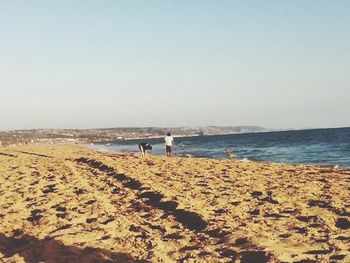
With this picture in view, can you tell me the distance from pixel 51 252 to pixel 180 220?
239 centimetres

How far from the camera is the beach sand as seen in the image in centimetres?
557

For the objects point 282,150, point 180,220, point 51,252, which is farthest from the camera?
point 282,150

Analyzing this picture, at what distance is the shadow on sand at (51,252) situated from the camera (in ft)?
18.4

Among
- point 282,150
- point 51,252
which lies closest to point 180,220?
point 51,252

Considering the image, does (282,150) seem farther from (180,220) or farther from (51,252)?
(51,252)

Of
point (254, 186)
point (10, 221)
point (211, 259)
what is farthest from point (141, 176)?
point (211, 259)

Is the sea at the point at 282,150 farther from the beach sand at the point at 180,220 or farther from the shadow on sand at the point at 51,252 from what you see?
the shadow on sand at the point at 51,252

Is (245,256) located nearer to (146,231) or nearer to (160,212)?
(146,231)

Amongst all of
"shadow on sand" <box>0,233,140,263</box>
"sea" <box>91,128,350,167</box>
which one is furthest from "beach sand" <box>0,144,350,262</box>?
"sea" <box>91,128,350,167</box>

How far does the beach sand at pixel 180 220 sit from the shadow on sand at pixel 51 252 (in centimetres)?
2

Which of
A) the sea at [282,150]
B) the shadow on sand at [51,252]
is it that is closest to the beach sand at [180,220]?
the shadow on sand at [51,252]

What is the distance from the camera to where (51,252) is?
5980 mm

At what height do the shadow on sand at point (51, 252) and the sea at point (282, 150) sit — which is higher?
the shadow on sand at point (51, 252)

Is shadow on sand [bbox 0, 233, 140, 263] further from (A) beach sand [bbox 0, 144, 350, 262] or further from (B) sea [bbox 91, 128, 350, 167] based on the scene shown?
(B) sea [bbox 91, 128, 350, 167]
